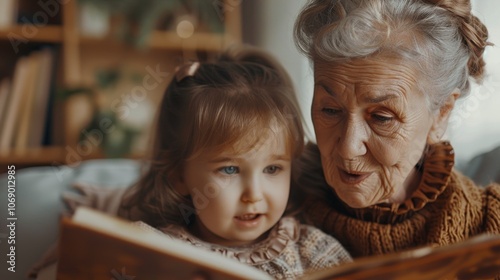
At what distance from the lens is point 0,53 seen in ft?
8.58

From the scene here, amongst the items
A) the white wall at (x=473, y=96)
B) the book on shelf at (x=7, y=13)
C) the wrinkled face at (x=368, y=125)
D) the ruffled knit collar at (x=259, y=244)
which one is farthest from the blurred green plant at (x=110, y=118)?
the wrinkled face at (x=368, y=125)

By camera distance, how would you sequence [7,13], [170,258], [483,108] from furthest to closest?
1. [7,13]
2. [483,108]
3. [170,258]

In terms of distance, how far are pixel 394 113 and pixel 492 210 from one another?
0.27m

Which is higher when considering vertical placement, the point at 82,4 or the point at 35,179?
the point at 82,4

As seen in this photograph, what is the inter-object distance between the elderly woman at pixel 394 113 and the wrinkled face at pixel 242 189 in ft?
0.27

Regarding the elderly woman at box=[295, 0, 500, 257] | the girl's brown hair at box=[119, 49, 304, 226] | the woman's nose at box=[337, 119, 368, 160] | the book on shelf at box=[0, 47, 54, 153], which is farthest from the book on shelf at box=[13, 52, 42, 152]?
the woman's nose at box=[337, 119, 368, 160]

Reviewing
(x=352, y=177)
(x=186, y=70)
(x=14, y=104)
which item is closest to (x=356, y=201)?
(x=352, y=177)

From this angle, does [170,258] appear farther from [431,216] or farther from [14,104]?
[14,104]

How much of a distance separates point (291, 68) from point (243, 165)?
0.29m

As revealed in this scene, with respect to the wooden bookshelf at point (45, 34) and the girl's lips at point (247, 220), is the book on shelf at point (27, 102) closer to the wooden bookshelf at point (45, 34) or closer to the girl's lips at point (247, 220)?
the wooden bookshelf at point (45, 34)

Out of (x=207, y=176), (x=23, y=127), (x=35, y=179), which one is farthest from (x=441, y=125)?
(x=23, y=127)

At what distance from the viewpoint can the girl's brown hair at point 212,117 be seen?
992mm

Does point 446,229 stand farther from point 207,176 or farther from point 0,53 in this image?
point 0,53

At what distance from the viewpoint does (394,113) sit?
912 millimetres
